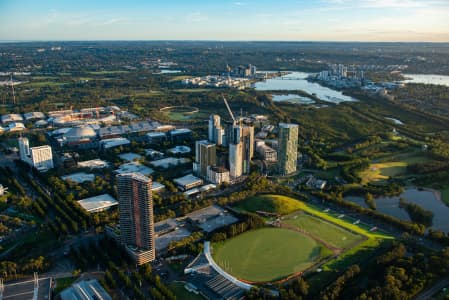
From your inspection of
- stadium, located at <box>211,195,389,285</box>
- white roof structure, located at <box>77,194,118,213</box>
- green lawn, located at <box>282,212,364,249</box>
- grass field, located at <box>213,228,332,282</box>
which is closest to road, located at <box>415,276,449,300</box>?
stadium, located at <box>211,195,389,285</box>

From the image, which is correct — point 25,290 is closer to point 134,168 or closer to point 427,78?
point 134,168

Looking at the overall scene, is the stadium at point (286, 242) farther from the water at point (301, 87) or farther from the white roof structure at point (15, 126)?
Result: the water at point (301, 87)

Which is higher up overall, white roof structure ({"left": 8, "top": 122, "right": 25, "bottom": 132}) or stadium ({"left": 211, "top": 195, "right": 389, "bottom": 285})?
white roof structure ({"left": 8, "top": 122, "right": 25, "bottom": 132})

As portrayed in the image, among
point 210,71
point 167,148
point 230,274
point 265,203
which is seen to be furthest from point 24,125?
point 210,71

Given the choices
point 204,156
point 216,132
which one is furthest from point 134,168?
point 216,132

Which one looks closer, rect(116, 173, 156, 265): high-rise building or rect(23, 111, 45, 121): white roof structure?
rect(116, 173, 156, 265): high-rise building

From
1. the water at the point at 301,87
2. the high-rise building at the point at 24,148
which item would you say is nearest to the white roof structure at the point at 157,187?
the high-rise building at the point at 24,148

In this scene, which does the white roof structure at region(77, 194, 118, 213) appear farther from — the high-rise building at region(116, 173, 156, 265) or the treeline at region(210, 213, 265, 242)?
the treeline at region(210, 213, 265, 242)

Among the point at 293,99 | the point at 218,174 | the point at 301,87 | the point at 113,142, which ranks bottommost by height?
the point at 113,142
